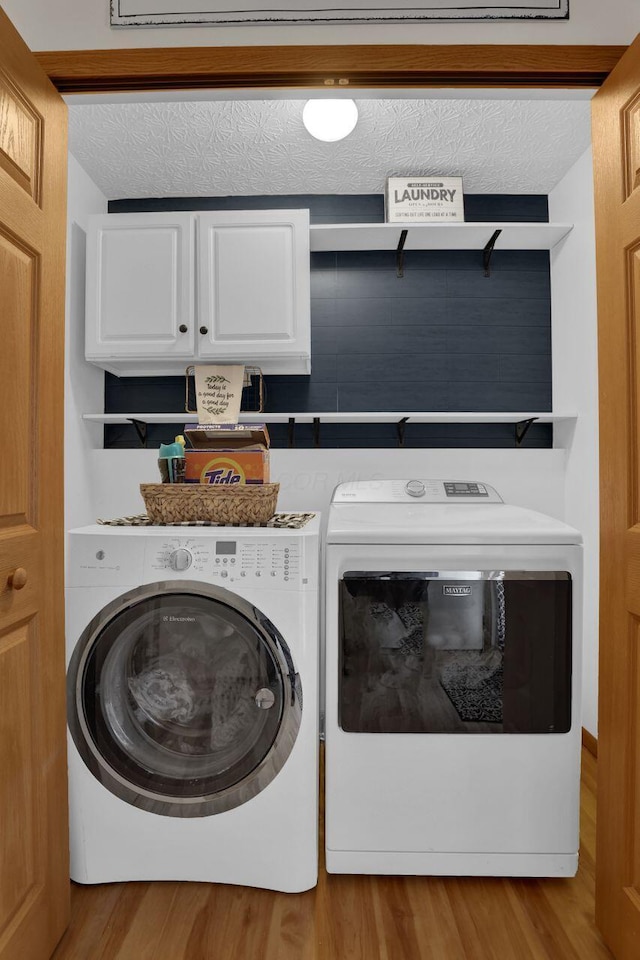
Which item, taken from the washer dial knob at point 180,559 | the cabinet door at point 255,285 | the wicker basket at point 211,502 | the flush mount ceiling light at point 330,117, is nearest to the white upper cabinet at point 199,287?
the cabinet door at point 255,285

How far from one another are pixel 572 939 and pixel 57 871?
1272mm

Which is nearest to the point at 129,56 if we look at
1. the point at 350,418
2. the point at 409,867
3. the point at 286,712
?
the point at 350,418

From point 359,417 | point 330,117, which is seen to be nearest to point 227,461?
point 359,417

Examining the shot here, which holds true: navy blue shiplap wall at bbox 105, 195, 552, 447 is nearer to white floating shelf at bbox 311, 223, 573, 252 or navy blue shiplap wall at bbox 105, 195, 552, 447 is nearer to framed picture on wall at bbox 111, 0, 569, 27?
white floating shelf at bbox 311, 223, 573, 252

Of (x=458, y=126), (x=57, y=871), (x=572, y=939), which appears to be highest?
(x=458, y=126)

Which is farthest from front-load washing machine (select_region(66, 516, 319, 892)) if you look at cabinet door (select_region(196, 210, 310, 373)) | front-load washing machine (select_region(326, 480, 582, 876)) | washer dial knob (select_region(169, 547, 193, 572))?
cabinet door (select_region(196, 210, 310, 373))

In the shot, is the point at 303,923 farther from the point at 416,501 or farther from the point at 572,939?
the point at 416,501

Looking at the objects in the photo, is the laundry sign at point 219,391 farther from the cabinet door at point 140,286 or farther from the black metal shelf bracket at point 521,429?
the black metal shelf bracket at point 521,429

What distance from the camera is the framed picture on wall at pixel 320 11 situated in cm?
132

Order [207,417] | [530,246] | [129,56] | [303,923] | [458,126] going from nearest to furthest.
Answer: [129,56] < [303,923] < [458,126] < [207,417] < [530,246]

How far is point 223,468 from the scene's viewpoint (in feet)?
6.15

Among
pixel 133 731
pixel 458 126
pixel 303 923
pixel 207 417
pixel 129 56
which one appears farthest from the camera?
pixel 207 417

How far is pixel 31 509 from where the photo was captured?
1280mm

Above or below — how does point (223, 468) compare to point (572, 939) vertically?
above
